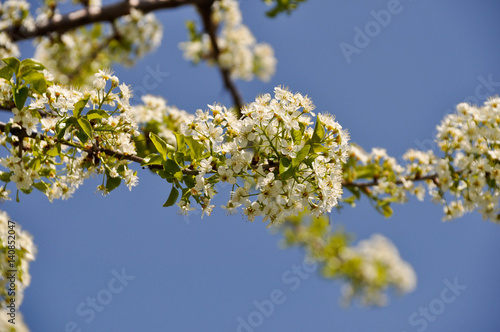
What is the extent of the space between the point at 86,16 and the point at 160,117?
8.88 ft

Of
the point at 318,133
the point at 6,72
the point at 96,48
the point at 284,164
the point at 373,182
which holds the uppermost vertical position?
the point at 96,48

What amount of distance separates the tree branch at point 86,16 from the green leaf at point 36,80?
3.39 metres

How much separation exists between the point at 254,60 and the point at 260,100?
729 centimetres

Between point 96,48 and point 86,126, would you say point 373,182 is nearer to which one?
point 86,126

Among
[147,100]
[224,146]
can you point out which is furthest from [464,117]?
[147,100]

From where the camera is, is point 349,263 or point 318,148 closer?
point 318,148

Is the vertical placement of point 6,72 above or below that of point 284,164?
above

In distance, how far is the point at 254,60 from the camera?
9.28m

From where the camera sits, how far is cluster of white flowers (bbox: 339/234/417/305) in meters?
9.19

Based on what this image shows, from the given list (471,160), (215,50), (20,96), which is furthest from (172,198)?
(215,50)

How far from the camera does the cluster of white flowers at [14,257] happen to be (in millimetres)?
3242

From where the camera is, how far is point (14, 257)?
10.8ft

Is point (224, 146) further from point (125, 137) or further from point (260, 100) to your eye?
point (125, 137)

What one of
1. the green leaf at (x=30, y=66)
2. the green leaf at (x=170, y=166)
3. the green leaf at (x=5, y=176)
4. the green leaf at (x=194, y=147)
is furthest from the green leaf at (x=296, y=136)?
the green leaf at (x=5, y=176)
